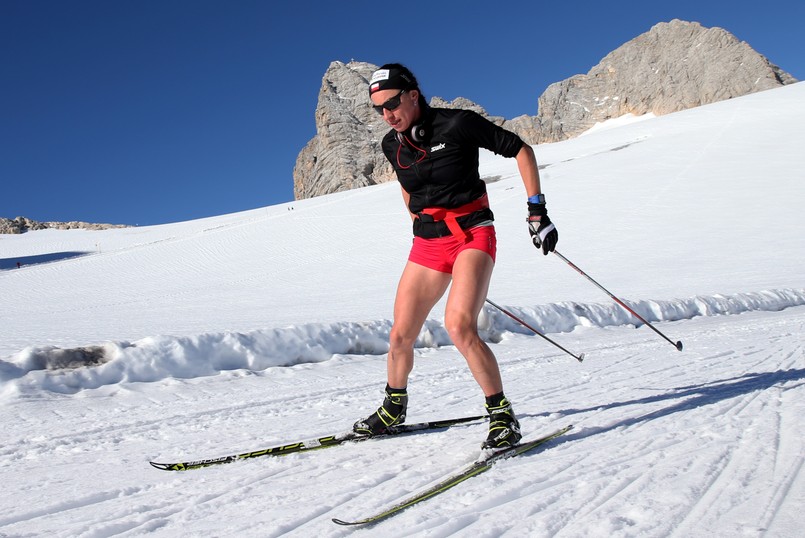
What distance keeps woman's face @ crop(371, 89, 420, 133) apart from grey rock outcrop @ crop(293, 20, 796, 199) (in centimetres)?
9741

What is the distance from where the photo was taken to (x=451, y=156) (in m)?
3.45

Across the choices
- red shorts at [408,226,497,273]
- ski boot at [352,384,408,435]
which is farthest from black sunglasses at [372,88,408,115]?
ski boot at [352,384,408,435]

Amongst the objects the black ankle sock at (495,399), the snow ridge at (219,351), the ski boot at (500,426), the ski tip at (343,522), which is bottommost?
the ski tip at (343,522)

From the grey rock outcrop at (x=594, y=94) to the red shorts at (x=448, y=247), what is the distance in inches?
3834

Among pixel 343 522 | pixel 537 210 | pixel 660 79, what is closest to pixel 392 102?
pixel 537 210

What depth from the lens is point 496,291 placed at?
15008 mm

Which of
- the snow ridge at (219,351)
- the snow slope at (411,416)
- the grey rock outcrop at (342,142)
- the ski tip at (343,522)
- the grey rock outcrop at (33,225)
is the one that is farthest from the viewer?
the grey rock outcrop at (342,142)

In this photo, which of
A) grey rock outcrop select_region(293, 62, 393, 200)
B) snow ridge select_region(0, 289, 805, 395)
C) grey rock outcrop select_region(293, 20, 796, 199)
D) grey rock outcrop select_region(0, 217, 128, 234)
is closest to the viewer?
snow ridge select_region(0, 289, 805, 395)

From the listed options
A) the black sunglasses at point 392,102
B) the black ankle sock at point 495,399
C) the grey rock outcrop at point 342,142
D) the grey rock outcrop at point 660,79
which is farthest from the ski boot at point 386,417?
the grey rock outcrop at point 660,79

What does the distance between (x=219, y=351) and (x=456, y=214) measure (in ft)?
11.1

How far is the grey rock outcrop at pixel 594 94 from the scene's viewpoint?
4481 inches

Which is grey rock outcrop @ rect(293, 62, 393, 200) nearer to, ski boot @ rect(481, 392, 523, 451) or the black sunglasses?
the black sunglasses

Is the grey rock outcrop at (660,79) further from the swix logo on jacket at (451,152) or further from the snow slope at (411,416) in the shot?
the swix logo on jacket at (451,152)

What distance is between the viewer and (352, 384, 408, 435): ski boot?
3549 mm
